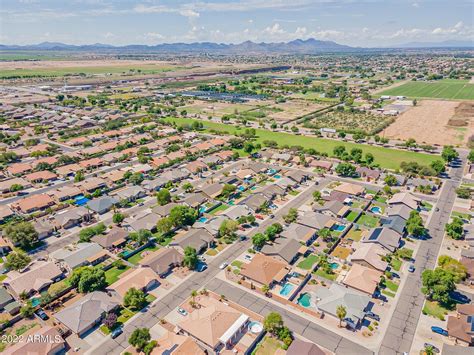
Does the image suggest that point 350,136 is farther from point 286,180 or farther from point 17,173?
point 17,173

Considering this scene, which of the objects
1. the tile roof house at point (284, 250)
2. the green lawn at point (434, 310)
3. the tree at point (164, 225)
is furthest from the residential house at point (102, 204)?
the green lawn at point (434, 310)

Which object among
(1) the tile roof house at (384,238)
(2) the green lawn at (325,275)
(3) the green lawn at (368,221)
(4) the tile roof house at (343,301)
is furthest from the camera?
(3) the green lawn at (368,221)

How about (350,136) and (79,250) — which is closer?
(79,250)

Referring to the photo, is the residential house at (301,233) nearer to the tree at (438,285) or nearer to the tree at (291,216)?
the tree at (291,216)

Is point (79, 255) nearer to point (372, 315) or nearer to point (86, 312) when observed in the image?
point (86, 312)

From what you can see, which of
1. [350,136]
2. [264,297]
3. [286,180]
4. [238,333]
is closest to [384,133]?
[350,136]

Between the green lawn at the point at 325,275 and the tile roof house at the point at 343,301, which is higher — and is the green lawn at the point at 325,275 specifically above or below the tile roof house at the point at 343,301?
below
